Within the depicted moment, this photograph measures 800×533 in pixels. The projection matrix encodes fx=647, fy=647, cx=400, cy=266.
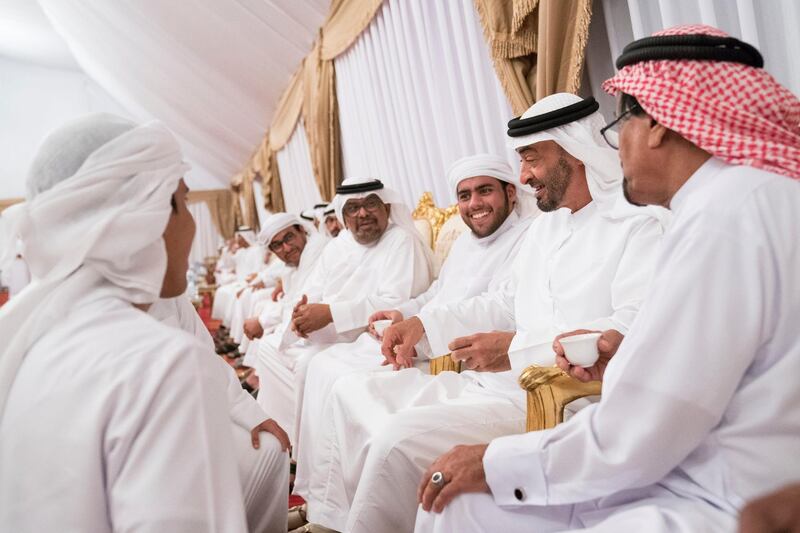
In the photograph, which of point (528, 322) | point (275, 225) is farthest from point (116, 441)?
point (275, 225)

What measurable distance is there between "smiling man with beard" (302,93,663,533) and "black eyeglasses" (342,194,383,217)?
1.57 meters

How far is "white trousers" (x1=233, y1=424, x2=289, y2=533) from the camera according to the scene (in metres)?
1.74

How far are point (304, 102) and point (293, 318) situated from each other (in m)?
4.27

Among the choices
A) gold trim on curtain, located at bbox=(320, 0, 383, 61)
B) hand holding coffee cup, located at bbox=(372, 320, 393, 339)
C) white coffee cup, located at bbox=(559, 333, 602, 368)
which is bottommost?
hand holding coffee cup, located at bbox=(372, 320, 393, 339)

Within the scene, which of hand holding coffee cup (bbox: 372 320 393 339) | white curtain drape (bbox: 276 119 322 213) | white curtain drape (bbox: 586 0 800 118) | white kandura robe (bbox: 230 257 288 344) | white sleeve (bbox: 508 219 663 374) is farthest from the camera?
white curtain drape (bbox: 276 119 322 213)

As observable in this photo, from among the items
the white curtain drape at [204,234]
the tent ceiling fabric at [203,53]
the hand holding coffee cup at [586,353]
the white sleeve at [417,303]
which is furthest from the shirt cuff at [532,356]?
the white curtain drape at [204,234]

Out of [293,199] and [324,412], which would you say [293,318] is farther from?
[293,199]

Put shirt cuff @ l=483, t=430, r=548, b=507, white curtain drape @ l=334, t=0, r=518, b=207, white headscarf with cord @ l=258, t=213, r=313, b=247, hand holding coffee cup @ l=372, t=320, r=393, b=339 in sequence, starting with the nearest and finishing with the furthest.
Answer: shirt cuff @ l=483, t=430, r=548, b=507, hand holding coffee cup @ l=372, t=320, r=393, b=339, white curtain drape @ l=334, t=0, r=518, b=207, white headscarf with cord @ l=258, t=213, r=313, b=247

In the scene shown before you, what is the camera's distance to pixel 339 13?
5715 millimetres

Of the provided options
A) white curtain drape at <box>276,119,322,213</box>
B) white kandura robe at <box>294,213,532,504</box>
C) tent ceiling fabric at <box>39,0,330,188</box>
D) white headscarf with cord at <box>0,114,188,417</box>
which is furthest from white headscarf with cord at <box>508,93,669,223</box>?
white curtain drape at <box>276,119,322,213</box>

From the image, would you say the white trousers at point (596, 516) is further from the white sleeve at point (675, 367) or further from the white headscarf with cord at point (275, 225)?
the white headscarf with cord at point (275, 225)

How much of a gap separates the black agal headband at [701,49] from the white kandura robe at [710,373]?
0.71 ft

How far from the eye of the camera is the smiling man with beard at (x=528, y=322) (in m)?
1.89

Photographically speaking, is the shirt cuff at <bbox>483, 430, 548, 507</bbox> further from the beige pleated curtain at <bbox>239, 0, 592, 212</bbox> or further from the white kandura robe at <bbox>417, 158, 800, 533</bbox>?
the beige pleated curtain at <bbox>239, 0, 592, 212</bbox>
